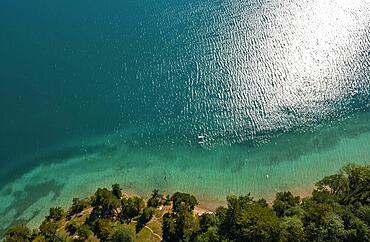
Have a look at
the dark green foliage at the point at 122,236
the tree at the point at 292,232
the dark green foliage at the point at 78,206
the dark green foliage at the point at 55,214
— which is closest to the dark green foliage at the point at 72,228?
the dark green foliage at the point at 78,206

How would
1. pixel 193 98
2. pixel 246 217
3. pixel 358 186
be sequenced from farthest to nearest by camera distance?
pixel 193 98 → pixel 358 186 → pixel 246 217

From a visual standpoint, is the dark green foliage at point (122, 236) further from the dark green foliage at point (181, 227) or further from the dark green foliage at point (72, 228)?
the dark green foliage at point (72, 228)

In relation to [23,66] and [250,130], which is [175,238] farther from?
[23,66]

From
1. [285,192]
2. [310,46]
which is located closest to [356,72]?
[310,46]

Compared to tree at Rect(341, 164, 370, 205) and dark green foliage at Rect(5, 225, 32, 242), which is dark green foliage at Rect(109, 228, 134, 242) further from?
tree at Rect(341, 164, 370, 205)

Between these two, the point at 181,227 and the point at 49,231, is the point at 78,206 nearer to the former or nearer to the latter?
the point at 49,231

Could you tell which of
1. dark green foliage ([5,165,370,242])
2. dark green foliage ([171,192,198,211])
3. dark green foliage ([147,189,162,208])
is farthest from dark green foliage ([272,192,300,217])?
dark green foliage ([147,189,162,208])

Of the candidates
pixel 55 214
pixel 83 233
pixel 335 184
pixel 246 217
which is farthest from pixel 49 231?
pixel 335 184
